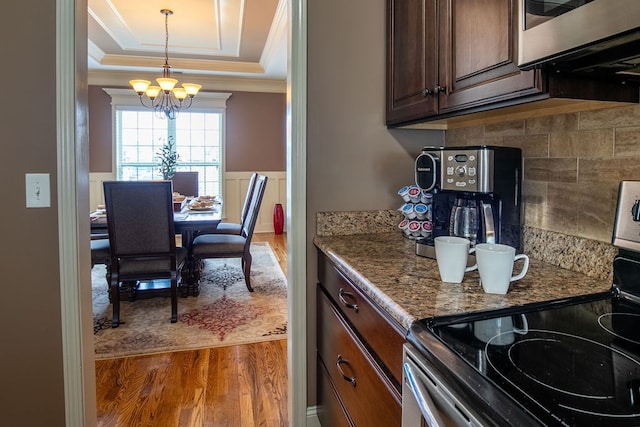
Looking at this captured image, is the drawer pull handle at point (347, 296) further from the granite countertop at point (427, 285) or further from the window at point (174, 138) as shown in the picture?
the window at point (174, 138)

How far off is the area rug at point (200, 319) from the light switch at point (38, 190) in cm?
152

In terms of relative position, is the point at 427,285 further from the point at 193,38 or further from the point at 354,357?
the point at 193,38

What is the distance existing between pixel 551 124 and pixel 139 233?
273cm

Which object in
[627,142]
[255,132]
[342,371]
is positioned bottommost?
[342,371]

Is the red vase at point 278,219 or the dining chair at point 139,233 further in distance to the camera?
the red vase at point 278,219

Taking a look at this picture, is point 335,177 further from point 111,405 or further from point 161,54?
point 161,54

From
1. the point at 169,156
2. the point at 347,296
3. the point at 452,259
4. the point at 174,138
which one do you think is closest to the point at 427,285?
the point at 452,259

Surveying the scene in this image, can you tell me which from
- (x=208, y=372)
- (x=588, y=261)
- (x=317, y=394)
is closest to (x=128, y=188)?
(x=208, y=372)

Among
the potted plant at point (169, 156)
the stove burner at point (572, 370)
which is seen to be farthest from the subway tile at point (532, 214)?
the potted plant at point (169, 156)

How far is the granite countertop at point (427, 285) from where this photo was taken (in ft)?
3.11

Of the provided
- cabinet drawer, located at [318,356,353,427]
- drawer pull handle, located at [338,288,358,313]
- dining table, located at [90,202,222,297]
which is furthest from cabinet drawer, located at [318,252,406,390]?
dining table, located at [90,202,222,297]

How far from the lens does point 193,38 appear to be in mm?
4992

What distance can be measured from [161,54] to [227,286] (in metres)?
3.65

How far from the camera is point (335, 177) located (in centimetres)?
180
